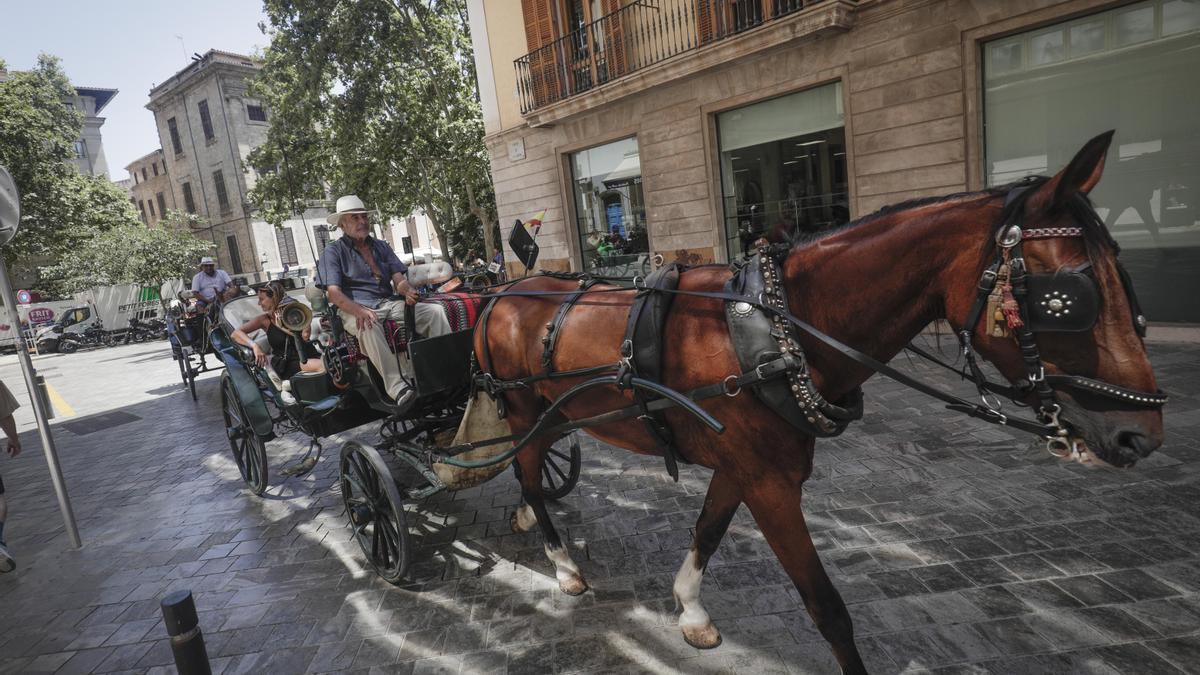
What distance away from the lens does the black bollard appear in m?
1.89

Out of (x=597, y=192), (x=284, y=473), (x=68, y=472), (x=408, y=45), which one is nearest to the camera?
(x=284, y=473)

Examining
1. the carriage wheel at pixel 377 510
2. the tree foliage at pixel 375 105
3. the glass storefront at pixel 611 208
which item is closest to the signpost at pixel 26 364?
the carriage wheel at pixel 377 510

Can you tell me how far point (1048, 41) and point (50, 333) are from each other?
32.1 meters

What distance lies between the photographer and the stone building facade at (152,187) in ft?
136

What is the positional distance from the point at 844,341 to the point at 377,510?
2.77 metres

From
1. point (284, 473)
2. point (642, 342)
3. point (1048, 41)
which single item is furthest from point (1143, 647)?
point (1048, 41)

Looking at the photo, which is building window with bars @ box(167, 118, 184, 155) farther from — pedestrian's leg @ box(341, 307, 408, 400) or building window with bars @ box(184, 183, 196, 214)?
pedestrian's leg @ box(341, 307, 408, 400)

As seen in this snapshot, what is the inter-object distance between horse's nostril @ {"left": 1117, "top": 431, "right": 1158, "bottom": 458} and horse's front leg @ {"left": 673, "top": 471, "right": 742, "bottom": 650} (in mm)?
1386

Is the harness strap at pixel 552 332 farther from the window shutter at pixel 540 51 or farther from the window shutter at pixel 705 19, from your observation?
the window shutter at pixel 540 51

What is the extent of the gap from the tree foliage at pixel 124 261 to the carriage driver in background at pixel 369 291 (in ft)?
93.5

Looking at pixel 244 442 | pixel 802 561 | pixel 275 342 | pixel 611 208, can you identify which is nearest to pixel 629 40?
pixel 611 208

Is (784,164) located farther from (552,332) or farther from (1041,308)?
(1041,308)

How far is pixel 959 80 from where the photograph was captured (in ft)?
25.0

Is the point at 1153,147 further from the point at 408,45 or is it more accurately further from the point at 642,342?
the point at 408,45
